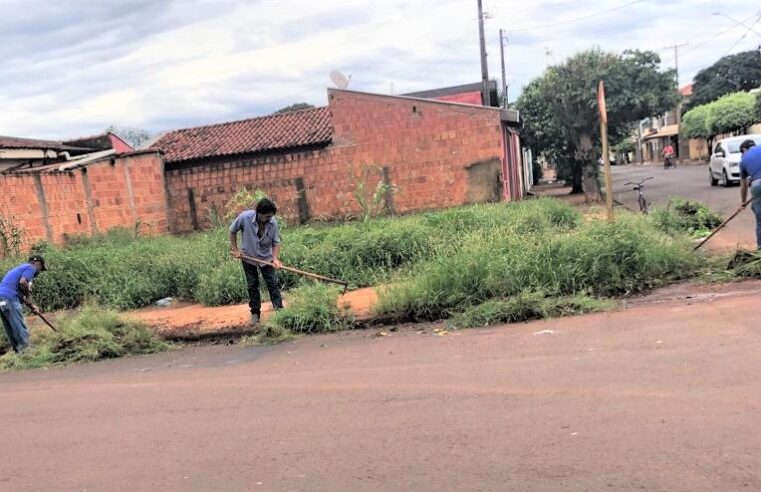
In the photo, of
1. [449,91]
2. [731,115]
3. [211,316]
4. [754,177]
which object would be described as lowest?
[211,316]

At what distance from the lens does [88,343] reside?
7707 millimetres

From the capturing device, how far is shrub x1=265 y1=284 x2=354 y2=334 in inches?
303

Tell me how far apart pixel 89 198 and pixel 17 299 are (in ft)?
34.7

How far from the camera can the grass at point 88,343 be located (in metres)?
7.52

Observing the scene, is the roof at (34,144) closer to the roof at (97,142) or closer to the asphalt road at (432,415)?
the roof at (97,142)

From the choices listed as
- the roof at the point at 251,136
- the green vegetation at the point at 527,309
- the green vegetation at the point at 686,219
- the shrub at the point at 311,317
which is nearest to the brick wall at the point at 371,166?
the roof at the point at 251,136

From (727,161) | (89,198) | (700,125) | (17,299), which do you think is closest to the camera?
(17,299)

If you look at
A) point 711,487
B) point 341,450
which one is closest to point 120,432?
point 341,450

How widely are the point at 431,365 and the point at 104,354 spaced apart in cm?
433

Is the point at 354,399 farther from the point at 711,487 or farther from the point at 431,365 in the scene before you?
the point at 711,487

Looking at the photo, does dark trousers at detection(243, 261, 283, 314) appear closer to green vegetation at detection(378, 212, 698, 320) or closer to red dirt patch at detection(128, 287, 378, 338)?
red dirt patch at detection(128, 287, 378, 338)

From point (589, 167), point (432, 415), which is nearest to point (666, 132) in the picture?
point (589, 167)

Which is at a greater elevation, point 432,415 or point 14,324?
point 14,324

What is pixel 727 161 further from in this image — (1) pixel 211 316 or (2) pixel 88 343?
(2) pixel 88 343
